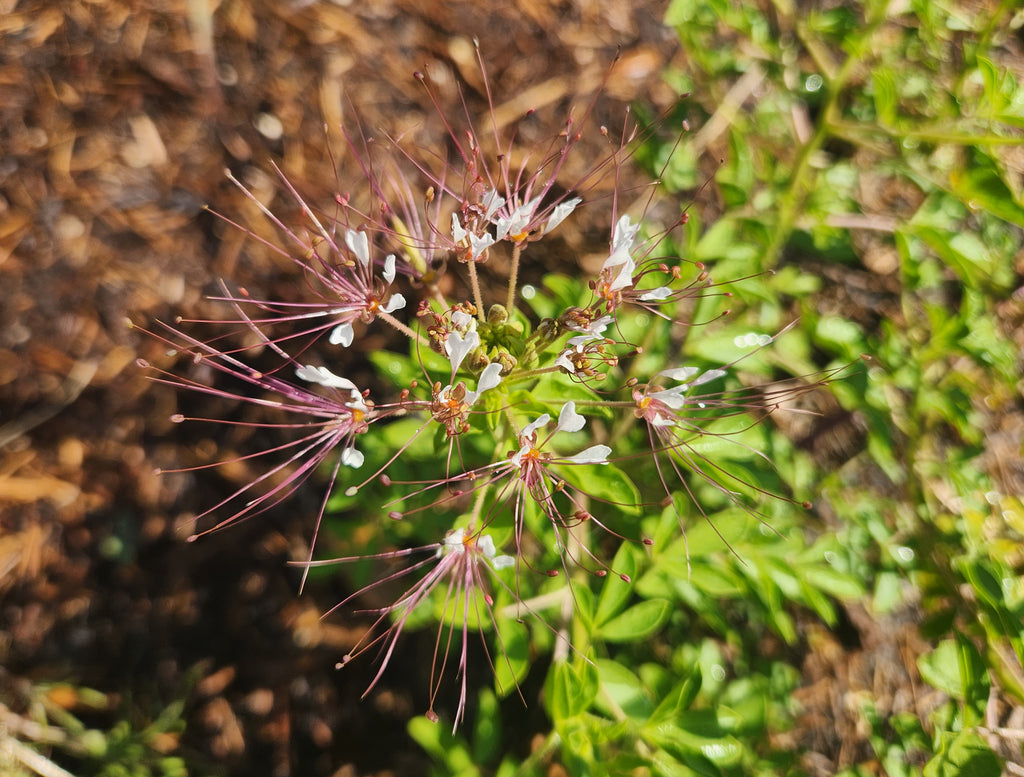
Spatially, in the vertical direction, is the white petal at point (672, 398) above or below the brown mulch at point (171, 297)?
above

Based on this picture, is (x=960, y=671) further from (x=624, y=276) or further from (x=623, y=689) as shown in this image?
(x=624, y=276)

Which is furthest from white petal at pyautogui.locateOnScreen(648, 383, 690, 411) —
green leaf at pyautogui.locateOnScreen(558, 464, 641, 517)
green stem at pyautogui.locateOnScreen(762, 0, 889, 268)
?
green stem at pyautogui.locateOnScreen(762, 0, 889, 268)

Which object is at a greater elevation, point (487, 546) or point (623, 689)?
point (487, 546)

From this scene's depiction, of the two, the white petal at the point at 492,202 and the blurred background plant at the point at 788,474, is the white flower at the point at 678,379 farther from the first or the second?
the white petal at the point at 492,202

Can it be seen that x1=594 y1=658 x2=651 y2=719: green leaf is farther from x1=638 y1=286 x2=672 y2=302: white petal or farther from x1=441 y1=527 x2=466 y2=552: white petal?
x1=638 y1=286 x2=672 y2=302: white petal

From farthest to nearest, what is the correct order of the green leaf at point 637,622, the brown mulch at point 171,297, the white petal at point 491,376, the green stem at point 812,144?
1. the brown mulch at point 171,297
2. the green stem at point 812,144
3. the green leaf at point 637,622
4. the white petal at point 491,376

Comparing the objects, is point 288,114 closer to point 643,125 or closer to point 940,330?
point 643,125

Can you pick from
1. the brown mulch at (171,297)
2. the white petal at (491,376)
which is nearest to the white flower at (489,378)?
the white petal at (491,376)

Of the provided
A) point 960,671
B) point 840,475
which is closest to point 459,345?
point 960,671
